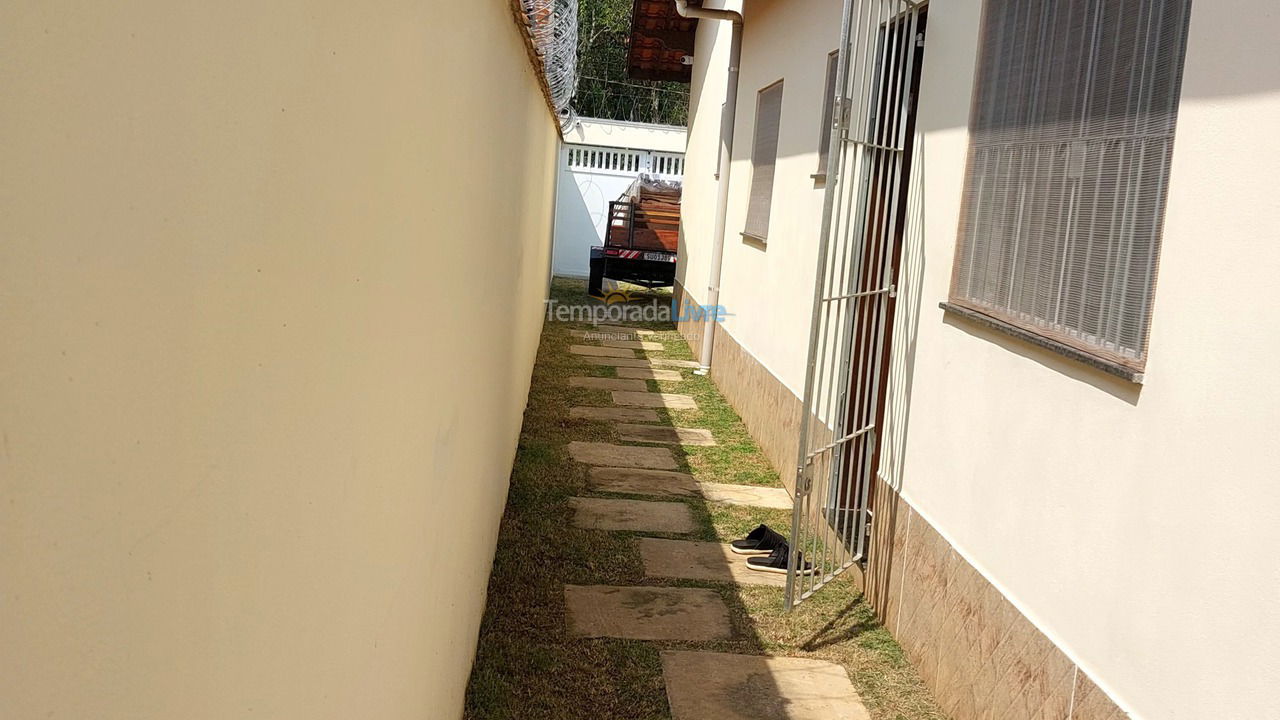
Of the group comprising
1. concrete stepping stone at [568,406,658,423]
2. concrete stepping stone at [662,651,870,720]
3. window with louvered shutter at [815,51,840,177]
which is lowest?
concrete stepping stone at [662,651,870,720]

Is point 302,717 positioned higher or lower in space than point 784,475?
higher

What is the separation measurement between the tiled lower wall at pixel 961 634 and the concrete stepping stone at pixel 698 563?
0.53m

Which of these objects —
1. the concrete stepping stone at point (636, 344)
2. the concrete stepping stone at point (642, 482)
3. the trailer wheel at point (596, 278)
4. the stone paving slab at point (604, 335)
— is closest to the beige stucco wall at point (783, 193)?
the concrete stepping stone at point (642, 482)

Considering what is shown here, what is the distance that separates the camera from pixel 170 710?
842mm

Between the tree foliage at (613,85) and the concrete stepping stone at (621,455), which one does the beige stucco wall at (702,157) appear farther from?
the tree foliage at (613,85)

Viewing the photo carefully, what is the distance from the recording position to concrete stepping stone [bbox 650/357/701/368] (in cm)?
1170

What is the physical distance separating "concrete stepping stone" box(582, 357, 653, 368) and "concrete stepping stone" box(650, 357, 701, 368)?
0.14 m

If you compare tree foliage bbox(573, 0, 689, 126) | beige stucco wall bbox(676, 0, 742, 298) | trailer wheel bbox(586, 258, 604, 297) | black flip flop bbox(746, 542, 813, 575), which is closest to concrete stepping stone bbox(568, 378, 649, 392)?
beige stucco wall bbox(676, 0, 742, 298)

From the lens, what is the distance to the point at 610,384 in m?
10.2

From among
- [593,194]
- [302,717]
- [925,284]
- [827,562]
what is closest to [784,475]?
[827,562]

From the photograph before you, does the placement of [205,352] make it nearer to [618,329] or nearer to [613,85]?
[618,329]

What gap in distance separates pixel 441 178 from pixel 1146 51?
1.90m

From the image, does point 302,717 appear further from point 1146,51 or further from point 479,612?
point 479,612

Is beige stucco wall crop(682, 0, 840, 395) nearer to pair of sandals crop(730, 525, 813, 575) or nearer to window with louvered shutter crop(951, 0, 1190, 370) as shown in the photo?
pair of sandals crop(730, 525, 813, 575)
